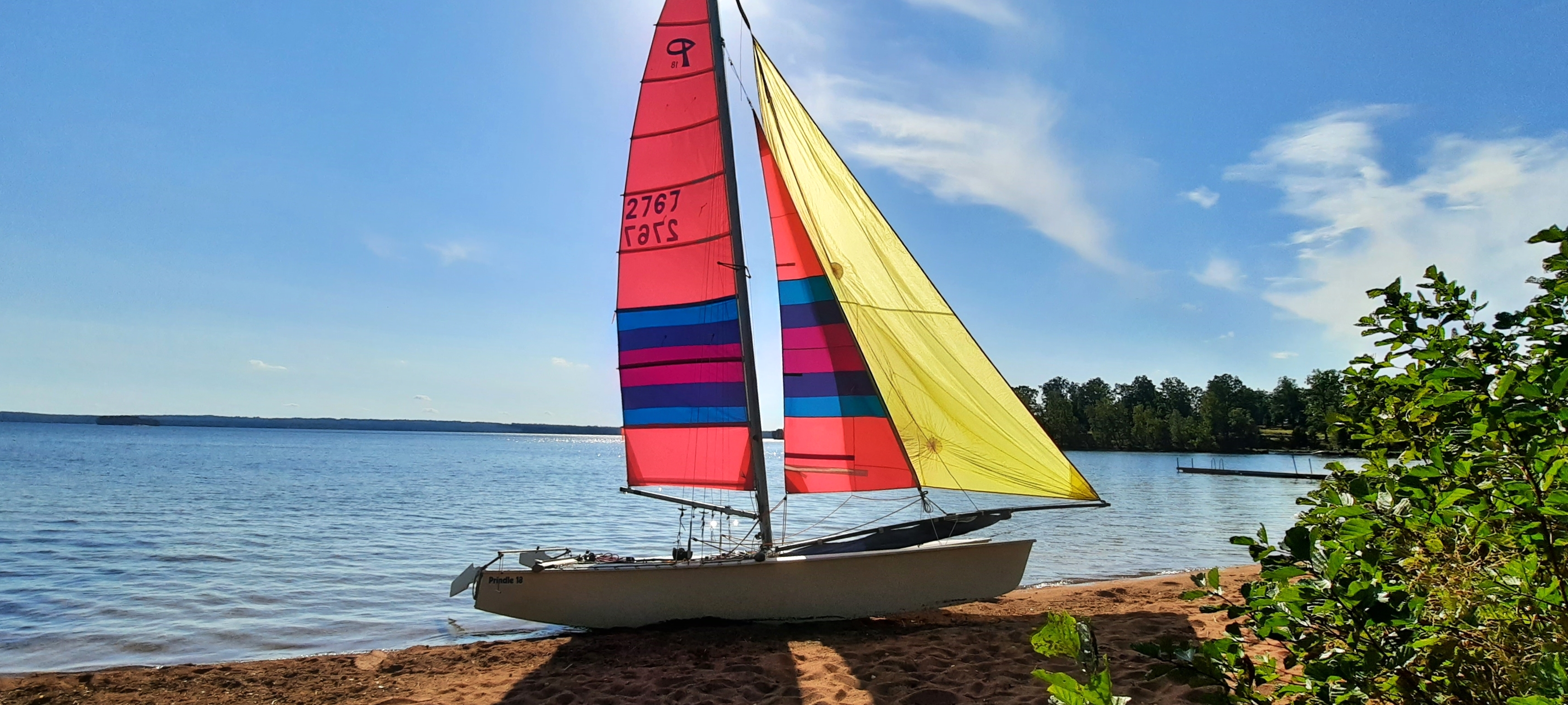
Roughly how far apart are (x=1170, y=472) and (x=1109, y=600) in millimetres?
46984

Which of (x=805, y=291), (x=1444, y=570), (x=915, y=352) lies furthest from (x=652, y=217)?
(x=1444, y=570)

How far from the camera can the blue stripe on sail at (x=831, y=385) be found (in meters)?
9.29

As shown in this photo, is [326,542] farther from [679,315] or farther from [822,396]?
[822,396]

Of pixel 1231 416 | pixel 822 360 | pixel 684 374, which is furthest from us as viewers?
pixel 1231 416

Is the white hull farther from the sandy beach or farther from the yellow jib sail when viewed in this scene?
the yellow jib sail

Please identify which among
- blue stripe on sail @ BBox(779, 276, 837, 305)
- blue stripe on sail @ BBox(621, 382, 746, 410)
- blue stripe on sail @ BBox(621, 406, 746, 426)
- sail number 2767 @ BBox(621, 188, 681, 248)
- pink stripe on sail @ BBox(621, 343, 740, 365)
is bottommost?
blue stripe on sail @ BBox(621, 406, 746, 426)

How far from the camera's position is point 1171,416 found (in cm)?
8925

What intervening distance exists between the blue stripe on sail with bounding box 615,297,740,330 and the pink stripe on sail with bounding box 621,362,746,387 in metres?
0.54

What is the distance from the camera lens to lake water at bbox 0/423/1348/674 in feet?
33.2

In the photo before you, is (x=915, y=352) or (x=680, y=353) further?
(x=680, y=353)

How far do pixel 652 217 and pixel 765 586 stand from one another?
483 cm

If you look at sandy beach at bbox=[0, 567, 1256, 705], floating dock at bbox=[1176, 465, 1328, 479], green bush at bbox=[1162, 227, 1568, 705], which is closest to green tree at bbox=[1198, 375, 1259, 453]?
floating dock at bbox=[1176, 465, 1328, 479]

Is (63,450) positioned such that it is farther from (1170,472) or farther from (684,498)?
(1170,472)

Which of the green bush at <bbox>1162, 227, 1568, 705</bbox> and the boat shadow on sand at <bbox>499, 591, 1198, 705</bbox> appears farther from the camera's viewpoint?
the boat shadow on sand at <bbox>499, 591, 1198, 705</bbox>
